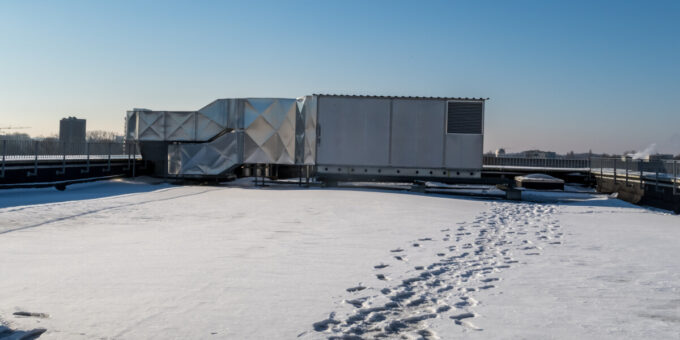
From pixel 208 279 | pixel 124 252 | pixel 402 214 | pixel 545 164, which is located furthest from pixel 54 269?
pixel 545 164

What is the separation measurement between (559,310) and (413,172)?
55.3ft

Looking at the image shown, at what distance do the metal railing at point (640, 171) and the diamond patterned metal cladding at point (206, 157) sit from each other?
53.7ft

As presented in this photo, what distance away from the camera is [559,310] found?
5750 mm

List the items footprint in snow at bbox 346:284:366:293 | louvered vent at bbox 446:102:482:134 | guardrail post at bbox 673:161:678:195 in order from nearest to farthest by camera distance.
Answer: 1. footprint in snow at bbox 346:284:366:293
2. guardrail post at bbox 673:161:678:195
3. louvered vent at bbox 446:102:482:134

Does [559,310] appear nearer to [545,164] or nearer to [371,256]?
[371,256]

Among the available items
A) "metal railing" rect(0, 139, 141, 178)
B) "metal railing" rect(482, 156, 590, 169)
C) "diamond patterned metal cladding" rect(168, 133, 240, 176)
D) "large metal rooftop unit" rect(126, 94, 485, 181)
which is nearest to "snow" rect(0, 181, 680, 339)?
"large metal rooftop unit" rect(126, 94, 485, 181)

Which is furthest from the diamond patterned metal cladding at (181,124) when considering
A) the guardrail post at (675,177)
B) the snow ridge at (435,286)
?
the guardrail post at (675,177)

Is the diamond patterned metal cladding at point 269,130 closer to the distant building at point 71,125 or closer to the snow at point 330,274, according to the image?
the snow at point 330,274

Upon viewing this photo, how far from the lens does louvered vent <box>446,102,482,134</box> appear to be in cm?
2198

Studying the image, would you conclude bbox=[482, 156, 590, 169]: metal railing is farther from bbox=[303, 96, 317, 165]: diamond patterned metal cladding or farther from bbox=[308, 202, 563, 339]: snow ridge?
bbox=[308, 202, 563, 339]: snow ridge

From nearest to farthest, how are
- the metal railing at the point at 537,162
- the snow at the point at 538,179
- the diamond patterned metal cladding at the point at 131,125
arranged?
the diamond patterned metal cladding at the point at 131,125 < the snow at the point at 538,179 < the metal railing at the point at 537,162

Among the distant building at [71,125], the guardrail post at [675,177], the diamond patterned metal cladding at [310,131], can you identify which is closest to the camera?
the guardrail post at [675,177]

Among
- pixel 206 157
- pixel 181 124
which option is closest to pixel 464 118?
pixel 206 157

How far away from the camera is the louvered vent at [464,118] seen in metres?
22.0
